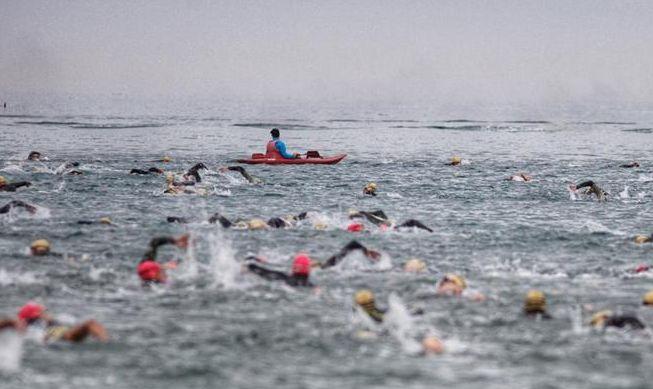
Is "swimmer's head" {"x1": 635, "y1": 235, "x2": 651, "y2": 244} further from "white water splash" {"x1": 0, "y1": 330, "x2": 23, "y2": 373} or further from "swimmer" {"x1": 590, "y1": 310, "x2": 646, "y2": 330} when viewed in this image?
"white water splash" {"x1": 0, "y1": 330, "x2": 23, "y2": 373}

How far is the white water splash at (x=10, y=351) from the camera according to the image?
1391 centimetres

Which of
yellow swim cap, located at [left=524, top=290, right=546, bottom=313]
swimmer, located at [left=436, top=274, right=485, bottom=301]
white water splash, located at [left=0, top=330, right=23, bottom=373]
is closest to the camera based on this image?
white water splash, located at [left=0, top=330, right=23, bottom=373]

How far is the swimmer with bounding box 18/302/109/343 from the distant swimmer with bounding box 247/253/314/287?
4.92 metres

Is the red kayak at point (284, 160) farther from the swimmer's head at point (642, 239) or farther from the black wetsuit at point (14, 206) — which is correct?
the swimmer's head at point (642, 239)

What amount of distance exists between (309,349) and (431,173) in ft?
111

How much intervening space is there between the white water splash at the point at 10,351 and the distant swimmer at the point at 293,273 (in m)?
6.39

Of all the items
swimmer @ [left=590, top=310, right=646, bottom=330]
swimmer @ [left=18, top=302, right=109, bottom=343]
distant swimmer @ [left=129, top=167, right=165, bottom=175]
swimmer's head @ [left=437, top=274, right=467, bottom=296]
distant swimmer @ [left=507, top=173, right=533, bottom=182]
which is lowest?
distant swimmer @ [left=129, top=167, right=165, bottom=175]

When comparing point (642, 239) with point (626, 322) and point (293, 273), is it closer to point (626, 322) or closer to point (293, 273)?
point (626, 322)

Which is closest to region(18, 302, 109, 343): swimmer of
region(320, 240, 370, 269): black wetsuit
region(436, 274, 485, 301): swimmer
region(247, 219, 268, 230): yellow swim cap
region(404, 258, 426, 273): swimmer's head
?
region(320, 240, 370, 269): black wetsuit

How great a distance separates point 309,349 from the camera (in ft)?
49.8

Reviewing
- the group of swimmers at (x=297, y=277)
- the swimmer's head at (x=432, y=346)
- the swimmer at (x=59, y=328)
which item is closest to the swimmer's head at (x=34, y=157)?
the group of swimmers at (x=297, y=277)

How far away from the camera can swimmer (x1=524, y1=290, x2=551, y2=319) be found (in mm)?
17375

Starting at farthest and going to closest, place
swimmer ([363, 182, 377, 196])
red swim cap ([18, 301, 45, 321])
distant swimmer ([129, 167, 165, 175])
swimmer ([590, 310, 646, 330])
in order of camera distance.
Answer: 1. distant swimmer ([129, 167, 165, 175])
2. swimmer ([363, 182, 377, 196])
3. swimmer ([590, 310, 646, 330])
4. red swim cap ([18, 301, 45, 321])

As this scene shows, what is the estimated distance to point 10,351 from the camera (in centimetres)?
1463
